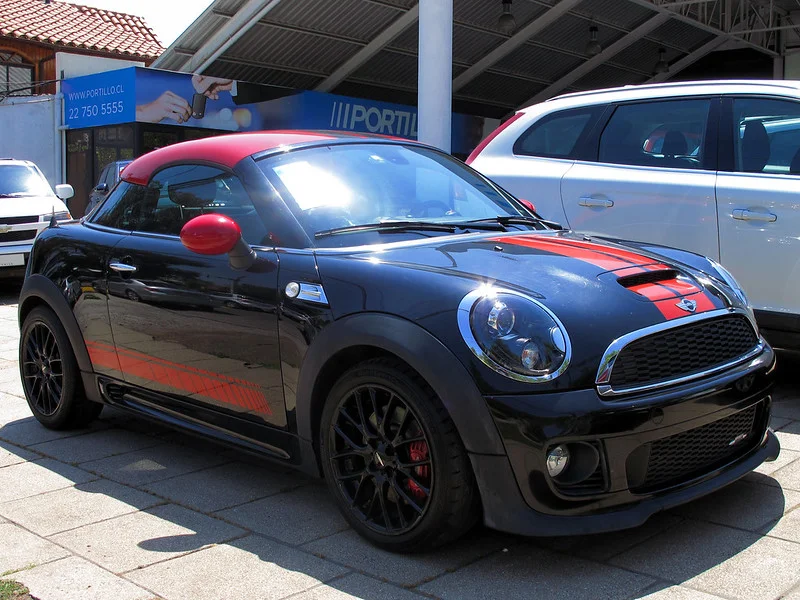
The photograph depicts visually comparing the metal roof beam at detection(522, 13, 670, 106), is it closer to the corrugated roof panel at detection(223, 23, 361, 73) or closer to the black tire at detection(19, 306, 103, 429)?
the corrugated roof panel at detection(223, 23, 361, 73)

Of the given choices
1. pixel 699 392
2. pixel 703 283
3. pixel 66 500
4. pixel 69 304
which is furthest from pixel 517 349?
pixel 69 304

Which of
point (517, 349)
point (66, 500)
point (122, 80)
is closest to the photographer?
point (517, 349)

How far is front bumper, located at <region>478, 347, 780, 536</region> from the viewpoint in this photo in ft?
9.03

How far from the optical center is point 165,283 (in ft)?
13.0

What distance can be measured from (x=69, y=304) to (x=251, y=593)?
2.30 meters

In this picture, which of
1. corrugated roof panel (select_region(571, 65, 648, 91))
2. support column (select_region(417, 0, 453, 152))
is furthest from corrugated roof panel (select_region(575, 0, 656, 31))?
support column (select_region(417, 0, 453, 152))

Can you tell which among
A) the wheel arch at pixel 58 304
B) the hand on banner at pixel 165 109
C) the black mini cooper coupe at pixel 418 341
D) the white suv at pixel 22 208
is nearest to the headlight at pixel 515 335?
the black mini cooper coupe at pixel 418 341

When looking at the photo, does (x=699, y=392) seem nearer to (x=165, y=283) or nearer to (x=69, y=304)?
(x=165, y=283)

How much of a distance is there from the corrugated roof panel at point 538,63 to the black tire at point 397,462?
19.7 metres

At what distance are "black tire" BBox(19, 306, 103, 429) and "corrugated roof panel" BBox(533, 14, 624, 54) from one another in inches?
698

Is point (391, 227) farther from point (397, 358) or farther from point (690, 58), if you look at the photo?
point (690, 58)

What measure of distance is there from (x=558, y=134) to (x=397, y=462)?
348 centimetres

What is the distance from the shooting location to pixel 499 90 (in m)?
24.5

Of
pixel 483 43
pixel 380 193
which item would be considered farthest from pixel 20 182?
pixel 483 43
